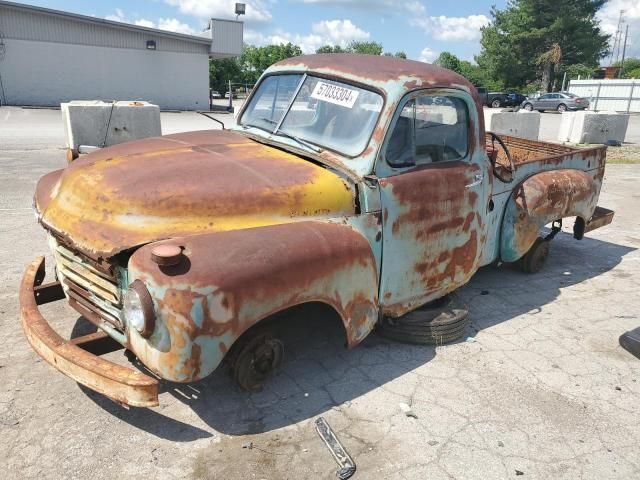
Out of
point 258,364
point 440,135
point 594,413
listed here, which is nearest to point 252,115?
point 440,135

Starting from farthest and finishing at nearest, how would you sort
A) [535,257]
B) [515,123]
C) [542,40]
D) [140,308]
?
[542,40] < [515,123] < [535,257] < [140,308]

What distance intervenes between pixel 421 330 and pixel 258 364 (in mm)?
1305

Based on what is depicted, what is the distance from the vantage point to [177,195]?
2793mm

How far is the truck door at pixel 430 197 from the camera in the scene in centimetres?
326

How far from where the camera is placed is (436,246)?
3.54m

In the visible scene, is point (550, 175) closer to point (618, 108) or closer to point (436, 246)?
point (436, 246)

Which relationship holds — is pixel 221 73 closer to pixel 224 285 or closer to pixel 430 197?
pixel 430 197

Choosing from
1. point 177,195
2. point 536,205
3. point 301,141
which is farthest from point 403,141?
point 536,205

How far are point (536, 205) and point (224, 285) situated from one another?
3227 millimetres

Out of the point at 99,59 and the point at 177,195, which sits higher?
the point at 99,59

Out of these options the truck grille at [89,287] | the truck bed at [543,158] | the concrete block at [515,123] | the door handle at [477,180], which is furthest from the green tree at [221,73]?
the truck grille at [89,287]

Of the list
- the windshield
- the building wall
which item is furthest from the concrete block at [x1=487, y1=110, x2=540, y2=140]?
the building wall

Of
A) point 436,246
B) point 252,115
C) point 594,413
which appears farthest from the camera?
point 252,115

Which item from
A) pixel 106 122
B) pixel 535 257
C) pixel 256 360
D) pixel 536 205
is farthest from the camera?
pixel 106 122
